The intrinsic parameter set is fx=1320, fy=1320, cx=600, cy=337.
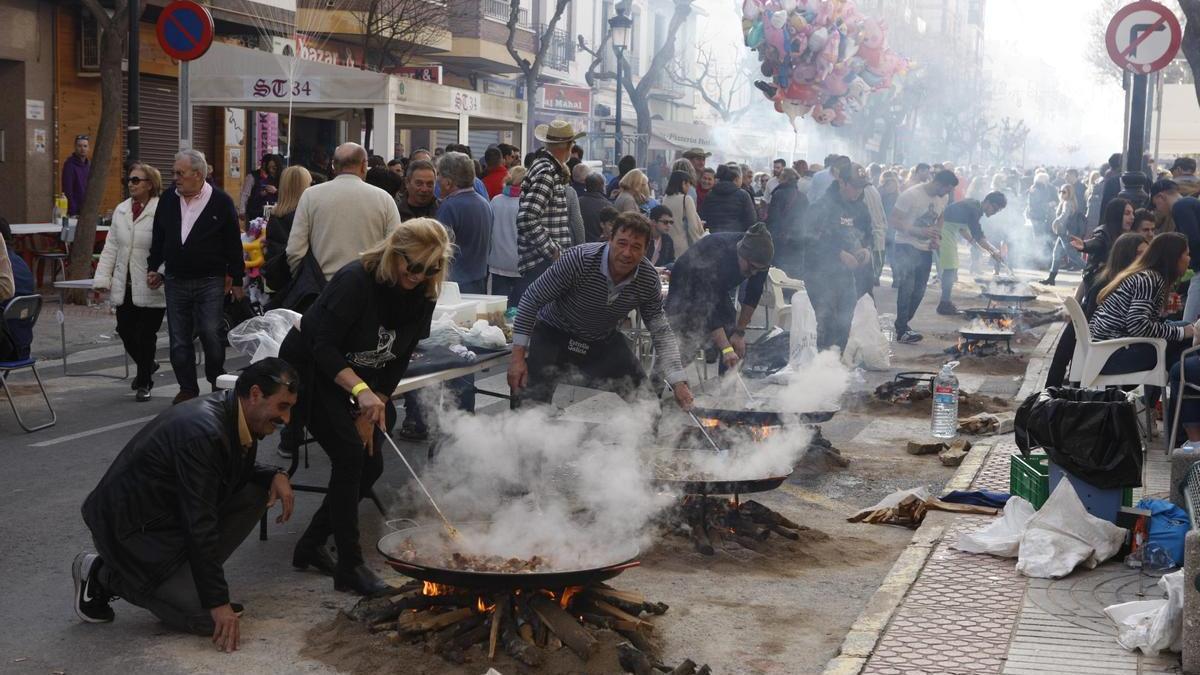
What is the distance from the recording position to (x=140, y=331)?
1016 centimetres

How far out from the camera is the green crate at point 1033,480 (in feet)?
21.5

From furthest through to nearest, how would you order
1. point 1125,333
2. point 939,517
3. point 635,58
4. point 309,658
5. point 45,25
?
1. point 635,58
2. point 45,25
3. point 1125,333
4. point 939,517
5. point 309,658

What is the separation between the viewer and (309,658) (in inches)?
197

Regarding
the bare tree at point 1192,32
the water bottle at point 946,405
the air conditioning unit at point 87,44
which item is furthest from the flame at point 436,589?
the air conditioning unit at point 87,44

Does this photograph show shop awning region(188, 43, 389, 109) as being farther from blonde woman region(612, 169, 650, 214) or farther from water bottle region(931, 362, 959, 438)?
water bottle region(931, 362, 959, 438)

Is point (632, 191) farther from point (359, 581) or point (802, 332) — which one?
point (359, 581)

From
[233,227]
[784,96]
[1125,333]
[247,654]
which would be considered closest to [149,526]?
[247,654]

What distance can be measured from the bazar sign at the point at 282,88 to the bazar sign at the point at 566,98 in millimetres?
27075

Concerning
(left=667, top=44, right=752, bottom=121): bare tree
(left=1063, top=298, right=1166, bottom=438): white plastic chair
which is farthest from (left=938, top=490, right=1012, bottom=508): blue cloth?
(left=667, top=44, right=752, bottom=121): bare tree

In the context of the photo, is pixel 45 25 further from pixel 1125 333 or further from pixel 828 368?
pixel 1125 333

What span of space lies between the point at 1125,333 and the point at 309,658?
20.5 ft

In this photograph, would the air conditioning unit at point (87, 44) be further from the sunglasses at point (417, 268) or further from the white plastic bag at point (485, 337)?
the sunglasses at point (417, 268)

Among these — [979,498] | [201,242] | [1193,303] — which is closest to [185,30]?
[201,242]

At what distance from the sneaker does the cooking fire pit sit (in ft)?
3.35
